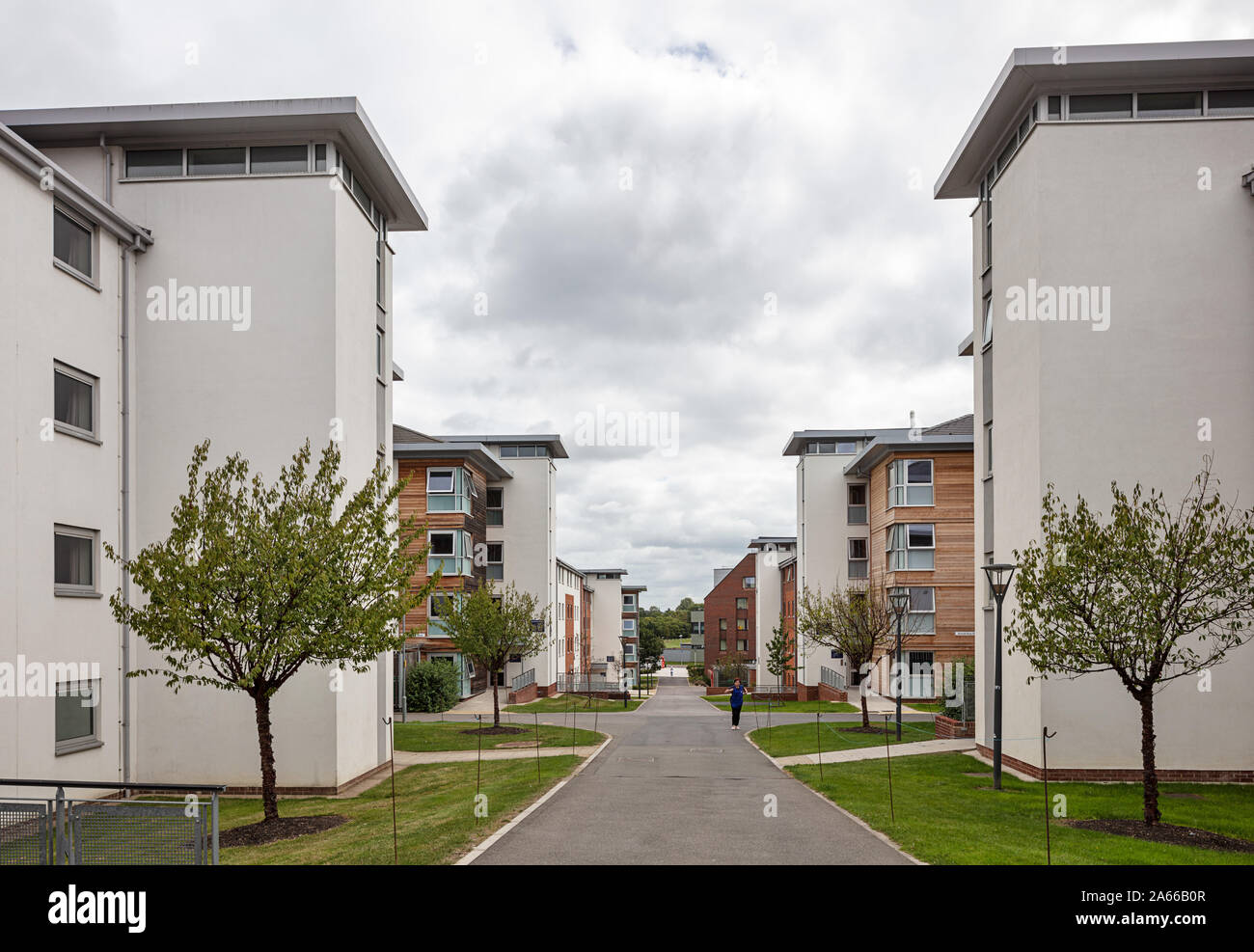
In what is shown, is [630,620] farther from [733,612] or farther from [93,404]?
[93,404]

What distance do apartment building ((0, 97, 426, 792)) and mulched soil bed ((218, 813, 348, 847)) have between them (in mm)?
3407

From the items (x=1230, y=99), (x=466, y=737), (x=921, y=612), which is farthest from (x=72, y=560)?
(x=921, y=612)

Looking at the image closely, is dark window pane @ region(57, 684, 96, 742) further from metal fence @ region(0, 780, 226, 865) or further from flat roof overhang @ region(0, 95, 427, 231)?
flat roof overhang @ region(0, 95, 427, 231)

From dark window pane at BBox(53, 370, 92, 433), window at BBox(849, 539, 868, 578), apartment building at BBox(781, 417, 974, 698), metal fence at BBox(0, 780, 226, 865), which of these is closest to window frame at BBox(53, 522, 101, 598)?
dark window pane at BBox(53, 370, 92, 433)

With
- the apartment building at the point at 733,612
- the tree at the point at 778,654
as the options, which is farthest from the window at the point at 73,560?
the apartment building at the point at 733,612

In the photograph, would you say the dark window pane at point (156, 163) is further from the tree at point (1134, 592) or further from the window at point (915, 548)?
the window at point (915, 548)

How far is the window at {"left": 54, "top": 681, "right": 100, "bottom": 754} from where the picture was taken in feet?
54.0

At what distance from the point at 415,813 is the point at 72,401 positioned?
941 centimetres

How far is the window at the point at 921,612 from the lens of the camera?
42.0m

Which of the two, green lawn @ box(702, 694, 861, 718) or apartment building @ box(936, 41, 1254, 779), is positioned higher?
apartment building @ box(936, 41, 1254, 779)

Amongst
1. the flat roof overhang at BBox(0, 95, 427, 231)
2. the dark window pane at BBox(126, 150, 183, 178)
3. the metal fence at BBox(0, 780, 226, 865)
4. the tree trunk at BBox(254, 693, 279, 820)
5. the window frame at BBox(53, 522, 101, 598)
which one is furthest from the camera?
the dark window pane at BBox(126, 150, 183, 178)

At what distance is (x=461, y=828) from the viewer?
12.6m
